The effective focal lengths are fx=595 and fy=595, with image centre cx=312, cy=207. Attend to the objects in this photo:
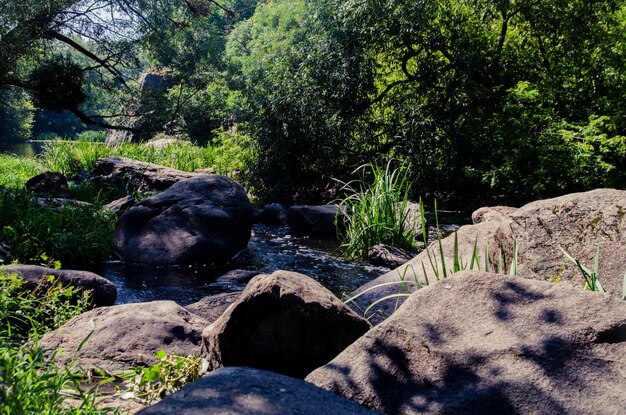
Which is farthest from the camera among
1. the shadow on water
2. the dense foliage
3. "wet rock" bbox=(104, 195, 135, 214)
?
the dense foliage

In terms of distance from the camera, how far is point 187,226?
9078 millimetres

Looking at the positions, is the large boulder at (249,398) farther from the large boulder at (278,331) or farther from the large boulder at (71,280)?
the large boulder at (71,280)

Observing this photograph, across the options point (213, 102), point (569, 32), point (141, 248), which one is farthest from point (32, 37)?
point (213, 102)

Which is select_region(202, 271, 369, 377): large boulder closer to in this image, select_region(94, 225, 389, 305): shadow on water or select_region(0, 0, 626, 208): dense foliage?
select_region(94, 225, 389, 305): shadow on water

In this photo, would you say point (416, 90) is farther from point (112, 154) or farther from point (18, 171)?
point (18, 171)

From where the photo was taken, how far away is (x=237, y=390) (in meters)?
2.27

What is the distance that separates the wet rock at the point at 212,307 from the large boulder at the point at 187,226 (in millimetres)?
3075

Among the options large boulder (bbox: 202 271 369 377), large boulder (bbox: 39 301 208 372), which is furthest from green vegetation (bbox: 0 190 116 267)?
large boulder (bbox: 202 271 369 377)

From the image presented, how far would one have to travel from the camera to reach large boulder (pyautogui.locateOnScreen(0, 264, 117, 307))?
5.18 meters

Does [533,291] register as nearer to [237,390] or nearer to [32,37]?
[237,390]

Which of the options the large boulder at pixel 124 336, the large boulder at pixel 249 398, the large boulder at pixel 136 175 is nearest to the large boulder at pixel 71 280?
the large boulder at pixel 124 336

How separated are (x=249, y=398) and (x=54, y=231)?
7.04 metres

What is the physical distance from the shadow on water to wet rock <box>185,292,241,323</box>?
1.20m

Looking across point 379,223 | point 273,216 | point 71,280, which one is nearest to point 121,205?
point 273,216
